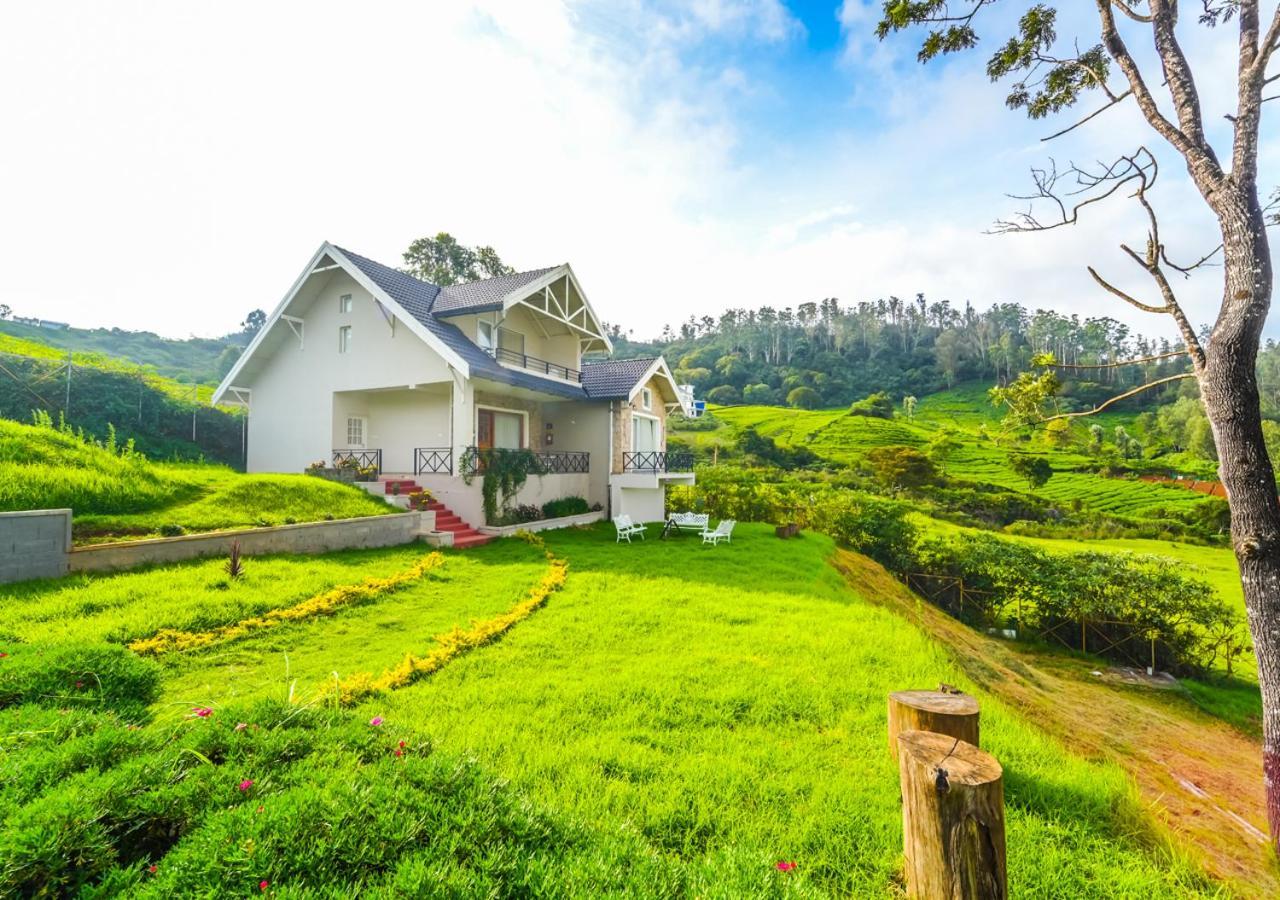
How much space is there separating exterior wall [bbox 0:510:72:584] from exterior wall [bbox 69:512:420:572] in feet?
0.70

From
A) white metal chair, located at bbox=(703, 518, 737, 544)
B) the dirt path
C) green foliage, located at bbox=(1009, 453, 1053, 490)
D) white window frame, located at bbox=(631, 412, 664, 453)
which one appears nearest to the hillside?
white window frame, located at bbox=(631, 412, 664, 453)

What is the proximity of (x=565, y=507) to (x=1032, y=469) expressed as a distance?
4234cm

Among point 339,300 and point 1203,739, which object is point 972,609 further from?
point 339,300

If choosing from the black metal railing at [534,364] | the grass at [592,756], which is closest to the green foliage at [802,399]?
the black metal railing at [534,364]

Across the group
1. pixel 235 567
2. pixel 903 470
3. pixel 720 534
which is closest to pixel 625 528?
pixel 720 534

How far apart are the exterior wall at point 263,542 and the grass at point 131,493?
0.50 m

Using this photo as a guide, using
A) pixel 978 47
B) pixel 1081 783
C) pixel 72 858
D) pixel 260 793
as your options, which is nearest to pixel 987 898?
pixel 1081 783

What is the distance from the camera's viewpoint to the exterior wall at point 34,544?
285 inches

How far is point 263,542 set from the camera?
32.8 ft

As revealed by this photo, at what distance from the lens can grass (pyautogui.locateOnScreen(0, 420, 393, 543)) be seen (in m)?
8.70

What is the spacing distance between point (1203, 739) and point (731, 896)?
11798 millimetres

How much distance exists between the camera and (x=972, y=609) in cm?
1484

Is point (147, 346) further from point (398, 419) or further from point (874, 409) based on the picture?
point (874, 409)

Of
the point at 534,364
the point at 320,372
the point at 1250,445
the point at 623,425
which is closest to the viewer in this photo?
the point at 1250,445
